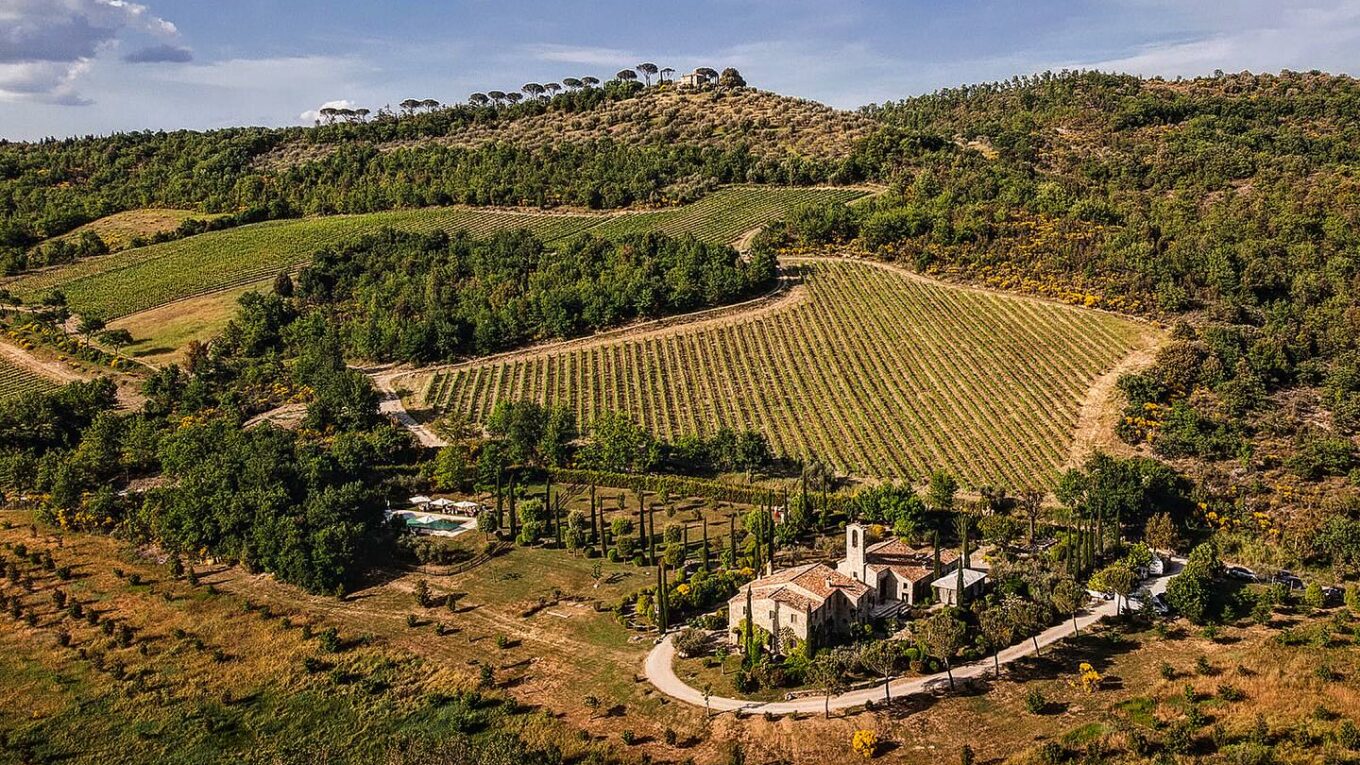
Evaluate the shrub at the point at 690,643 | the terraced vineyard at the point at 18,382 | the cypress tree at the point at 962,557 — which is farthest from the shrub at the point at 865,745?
the terraced vineyard at the point at 18,382

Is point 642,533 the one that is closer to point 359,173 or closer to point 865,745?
point 865,745

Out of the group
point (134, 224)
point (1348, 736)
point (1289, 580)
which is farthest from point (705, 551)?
point (134, 224)

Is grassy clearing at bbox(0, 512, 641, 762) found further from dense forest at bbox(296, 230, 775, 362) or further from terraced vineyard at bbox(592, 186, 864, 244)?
terraced vineyard at bbox(592, 186, 864, 244)

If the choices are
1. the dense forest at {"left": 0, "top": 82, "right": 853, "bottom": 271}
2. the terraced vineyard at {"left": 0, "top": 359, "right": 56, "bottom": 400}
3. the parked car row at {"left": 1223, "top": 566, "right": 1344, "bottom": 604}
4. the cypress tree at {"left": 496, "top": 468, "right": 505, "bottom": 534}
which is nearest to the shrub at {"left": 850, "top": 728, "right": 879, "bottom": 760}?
the parked car row at {"left": 1223, "top": 566, "right": 1344, "bottom": 604}

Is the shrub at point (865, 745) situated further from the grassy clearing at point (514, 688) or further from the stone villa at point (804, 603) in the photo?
the stone villa at point (804, 603)

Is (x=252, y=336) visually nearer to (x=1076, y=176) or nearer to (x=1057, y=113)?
(x=1076, y=176)

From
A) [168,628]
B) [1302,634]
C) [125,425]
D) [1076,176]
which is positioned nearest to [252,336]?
[125,425]
